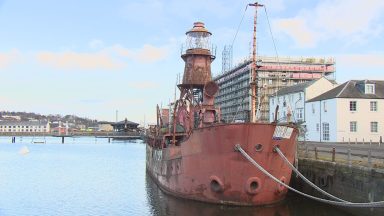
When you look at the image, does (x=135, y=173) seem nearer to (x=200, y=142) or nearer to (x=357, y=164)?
(x=200, y=142)

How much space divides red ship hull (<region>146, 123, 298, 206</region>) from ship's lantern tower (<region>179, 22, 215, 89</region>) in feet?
36.3

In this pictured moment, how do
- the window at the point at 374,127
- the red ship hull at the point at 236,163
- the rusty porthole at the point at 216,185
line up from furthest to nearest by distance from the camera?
the window at the point at 374,127 → the rusty porthole at the point at 216,185 → the red ship hull at the point at 236,163

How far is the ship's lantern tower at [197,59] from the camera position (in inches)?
1320

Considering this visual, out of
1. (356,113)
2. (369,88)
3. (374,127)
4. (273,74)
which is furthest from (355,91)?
(273,74)

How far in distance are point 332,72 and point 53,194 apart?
10909 cm

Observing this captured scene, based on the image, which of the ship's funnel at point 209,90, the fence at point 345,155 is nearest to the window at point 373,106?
the fence at point 345,155

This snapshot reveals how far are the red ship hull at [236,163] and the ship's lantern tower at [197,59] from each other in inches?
436

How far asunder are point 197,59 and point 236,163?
48.7 feet

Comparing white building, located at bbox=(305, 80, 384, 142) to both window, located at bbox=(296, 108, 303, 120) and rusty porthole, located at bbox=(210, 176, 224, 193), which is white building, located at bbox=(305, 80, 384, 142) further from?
rusty porthole, located at bbox=(210, 176, 224, 193)

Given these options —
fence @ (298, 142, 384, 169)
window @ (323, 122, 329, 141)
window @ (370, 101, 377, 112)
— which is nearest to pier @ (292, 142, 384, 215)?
fence @ (298, 142, 384, 169)

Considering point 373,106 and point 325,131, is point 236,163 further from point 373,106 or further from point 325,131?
point 325,131

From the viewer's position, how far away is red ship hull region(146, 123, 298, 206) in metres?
20.9

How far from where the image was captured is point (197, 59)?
113ft

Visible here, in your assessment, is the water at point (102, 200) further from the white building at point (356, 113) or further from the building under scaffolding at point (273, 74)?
the building under scaffolding at point (273, 74)
